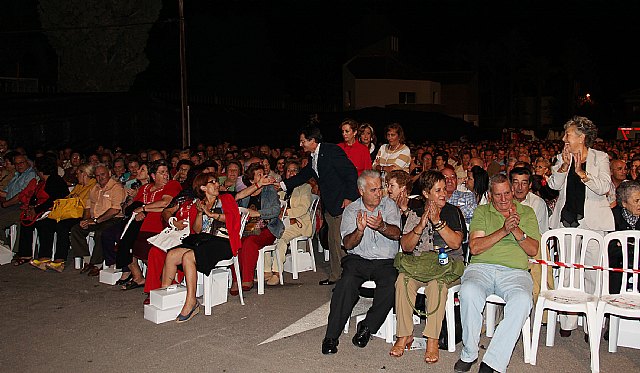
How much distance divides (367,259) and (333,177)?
1534 mm

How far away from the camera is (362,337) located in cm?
488

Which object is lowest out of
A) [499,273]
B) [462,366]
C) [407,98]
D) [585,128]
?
[462,366]

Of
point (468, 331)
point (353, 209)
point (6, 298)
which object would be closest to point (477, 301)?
point (468, 331)

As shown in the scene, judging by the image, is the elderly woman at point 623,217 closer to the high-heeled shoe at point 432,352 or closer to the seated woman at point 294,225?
the high-heeled shoe at point 432,352

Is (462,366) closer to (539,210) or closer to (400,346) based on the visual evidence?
(400,346)

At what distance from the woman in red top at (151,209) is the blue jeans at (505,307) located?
3279 mm

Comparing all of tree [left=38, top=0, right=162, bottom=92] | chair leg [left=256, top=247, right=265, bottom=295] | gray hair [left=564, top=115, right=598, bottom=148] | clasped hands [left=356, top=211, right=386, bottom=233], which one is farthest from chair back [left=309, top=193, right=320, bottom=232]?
tree [left=38, top=0, right=162, bottom=92]

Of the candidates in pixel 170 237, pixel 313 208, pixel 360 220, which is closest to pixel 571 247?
pixel 360 220

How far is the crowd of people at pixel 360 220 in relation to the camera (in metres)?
4.70

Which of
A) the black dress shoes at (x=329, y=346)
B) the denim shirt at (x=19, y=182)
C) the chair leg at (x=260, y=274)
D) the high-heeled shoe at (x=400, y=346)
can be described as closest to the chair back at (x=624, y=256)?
the high-heeled shoe at (x=400, y=346)

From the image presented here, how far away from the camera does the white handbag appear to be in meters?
6.12

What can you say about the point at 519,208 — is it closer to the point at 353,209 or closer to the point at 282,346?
the point at 353,209

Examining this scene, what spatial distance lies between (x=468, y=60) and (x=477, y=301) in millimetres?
53528

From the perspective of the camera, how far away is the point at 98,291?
6652 millimetres
